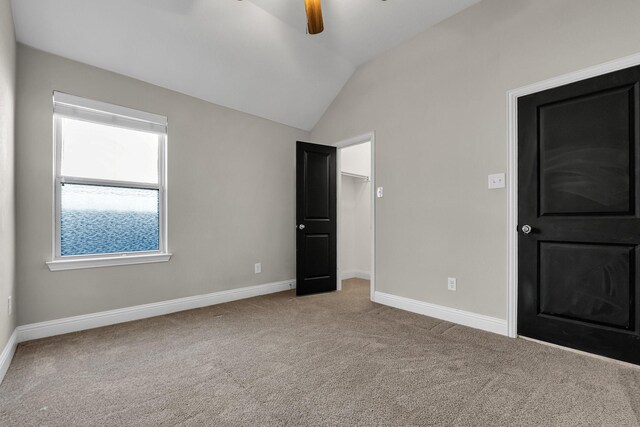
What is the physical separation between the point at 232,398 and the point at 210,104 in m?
3.08

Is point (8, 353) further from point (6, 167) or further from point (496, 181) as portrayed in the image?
Answer: point (496, 181)

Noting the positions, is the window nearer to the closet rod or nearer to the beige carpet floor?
the beige carpet floor

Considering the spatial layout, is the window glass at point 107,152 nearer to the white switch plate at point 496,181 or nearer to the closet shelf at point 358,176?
the closet shelf at point 358,176

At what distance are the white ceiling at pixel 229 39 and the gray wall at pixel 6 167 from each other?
0.39m

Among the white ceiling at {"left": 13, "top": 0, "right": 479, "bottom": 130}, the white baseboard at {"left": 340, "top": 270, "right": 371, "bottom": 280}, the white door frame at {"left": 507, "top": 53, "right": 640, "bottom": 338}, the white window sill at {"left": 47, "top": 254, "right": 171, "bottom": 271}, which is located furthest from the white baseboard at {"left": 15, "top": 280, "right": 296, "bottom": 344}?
the white door frame at {"left": 507, "top": 53, "right": 640, "bottom": 338}

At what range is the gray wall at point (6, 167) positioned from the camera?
1.97 metres

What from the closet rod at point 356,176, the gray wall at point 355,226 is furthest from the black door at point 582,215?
the gray wall at point 355,226

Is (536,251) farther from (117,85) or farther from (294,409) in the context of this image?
(117,85)

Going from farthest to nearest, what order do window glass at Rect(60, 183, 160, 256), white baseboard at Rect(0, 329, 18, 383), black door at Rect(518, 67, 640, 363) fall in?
window glass at Rect(60, 183, 160, 256), black door at Rect(518, 67, 640, 363), white baseboard at Rect(0, 329, 18, 383)

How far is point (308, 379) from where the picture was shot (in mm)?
1894

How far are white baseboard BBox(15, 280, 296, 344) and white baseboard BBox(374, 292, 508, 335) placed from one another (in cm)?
160

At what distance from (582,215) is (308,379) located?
7.40 feet

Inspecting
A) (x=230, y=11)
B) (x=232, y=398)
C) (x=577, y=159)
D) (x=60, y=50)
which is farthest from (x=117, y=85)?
(x=577, y=159)

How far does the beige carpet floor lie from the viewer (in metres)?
1.54
